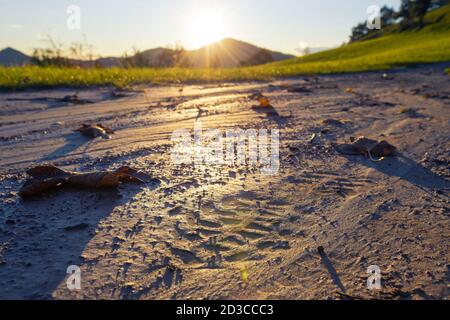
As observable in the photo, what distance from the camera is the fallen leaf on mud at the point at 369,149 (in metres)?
3.42

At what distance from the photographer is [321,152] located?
352 centimetres

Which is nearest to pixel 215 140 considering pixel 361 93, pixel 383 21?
pixel 361 93

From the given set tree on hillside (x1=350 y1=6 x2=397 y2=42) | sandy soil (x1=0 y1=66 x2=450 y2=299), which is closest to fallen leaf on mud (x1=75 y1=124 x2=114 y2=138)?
sandy soil (x1=0 y1=66 x2=450 y2=299)

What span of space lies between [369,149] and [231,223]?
1842mm

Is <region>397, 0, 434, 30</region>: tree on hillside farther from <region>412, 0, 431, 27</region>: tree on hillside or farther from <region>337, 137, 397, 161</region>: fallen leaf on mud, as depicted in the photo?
<region>337, 137, 397, 161</region>: fallen leaf on mud

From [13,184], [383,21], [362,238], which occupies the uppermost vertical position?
[383,21]

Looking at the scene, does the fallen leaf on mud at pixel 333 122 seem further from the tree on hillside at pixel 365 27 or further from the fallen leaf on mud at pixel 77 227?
the tree on hillside at pixel 365 27

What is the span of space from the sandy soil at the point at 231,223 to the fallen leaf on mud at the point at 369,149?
0.11 metres

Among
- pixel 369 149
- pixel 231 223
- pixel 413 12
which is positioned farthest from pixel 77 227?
pixel 413 12

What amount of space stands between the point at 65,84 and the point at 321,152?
611 centimetres

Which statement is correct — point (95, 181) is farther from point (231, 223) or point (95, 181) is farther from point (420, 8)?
point (420, 8)

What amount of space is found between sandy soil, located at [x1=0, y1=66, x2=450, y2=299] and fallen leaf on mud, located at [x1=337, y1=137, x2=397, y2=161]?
11 cm

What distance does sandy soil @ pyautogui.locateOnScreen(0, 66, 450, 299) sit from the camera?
65.4 inches

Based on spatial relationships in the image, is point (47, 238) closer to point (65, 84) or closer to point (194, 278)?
point (194, 278)
